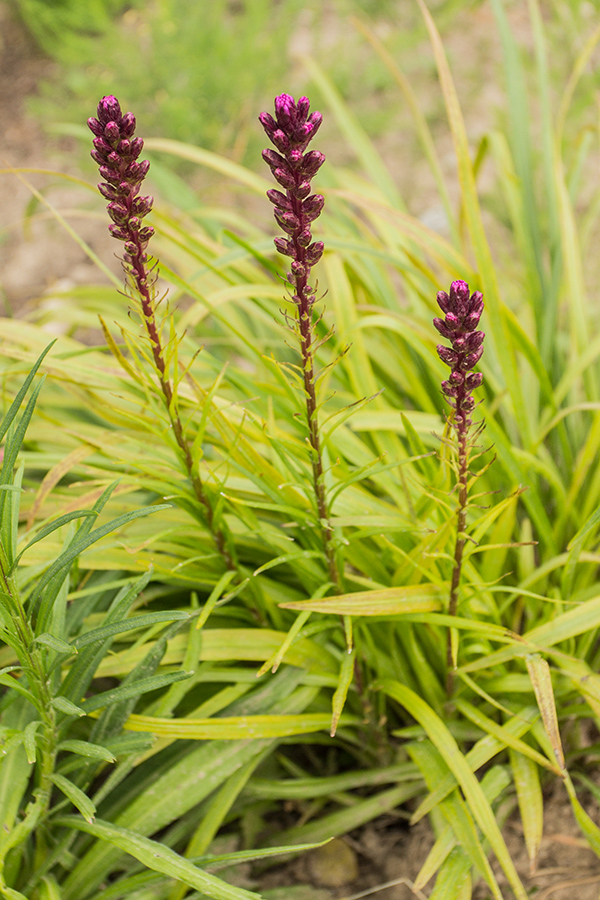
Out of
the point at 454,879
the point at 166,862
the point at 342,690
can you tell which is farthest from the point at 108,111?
the point at 454,879

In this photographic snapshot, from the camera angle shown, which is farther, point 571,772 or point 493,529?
point 493,529

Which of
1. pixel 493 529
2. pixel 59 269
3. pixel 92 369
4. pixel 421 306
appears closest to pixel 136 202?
pixel 92 369

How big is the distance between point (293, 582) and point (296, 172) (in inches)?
42.6

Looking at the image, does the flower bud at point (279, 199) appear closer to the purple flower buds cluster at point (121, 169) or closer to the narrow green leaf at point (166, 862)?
the purple flower buds cluster at point (121, 169)

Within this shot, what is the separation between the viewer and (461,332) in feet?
3.01

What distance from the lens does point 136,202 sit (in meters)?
0.98

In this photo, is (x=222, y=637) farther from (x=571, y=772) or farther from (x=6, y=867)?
(x=571, y=772)

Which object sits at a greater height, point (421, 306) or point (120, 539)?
point (421, 306)

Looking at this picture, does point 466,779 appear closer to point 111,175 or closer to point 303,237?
point 303,237

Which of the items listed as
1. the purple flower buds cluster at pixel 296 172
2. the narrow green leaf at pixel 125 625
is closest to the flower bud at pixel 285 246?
the purple flower buds cluster at pixel 296 172

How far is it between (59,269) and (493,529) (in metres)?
2.60

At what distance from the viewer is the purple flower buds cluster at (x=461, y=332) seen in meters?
0.90

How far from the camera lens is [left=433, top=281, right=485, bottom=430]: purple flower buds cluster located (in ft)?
2.95

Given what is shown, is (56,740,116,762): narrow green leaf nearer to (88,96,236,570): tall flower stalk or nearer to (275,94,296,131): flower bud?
(88,96,236,570): tall flower stalk
